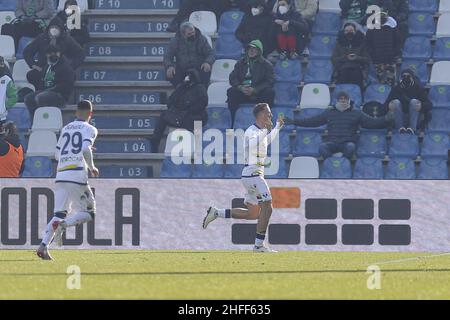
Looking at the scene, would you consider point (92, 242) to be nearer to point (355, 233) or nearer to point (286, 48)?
point (355, 233)

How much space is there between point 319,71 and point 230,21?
7.61 ft

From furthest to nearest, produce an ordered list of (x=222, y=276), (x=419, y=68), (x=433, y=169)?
(x=419, y=68)
(x=433, y=169)
(x=222, y=276)

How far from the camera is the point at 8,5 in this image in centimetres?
2744

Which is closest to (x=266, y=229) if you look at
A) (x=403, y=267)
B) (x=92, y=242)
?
(x=92, y=242)

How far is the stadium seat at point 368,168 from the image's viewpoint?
22.6 meters

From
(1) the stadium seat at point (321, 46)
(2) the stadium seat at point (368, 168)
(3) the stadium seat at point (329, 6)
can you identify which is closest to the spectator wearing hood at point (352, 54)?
(1) the stadium seat at point (321, 46)

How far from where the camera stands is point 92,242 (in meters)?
20.5

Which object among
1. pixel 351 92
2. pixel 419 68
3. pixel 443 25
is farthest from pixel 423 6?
pixel 351 92

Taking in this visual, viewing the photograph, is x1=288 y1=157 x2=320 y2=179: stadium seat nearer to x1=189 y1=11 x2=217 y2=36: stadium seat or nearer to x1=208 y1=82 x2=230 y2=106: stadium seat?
x1=208 y1=82 x2=230 y2=106: stadium seat

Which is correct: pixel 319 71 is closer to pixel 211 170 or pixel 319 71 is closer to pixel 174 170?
pixel 211 170

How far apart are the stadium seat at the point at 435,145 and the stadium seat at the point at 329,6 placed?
3686mm

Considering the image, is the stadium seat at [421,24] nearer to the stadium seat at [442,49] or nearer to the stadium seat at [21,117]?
the stadium seat at [442,49]

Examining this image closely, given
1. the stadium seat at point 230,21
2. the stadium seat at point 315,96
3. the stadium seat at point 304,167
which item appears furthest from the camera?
the stadium seat at point 230,21

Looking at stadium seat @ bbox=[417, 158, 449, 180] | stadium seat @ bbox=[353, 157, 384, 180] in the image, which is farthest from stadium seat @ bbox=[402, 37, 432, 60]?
stadium seat @ bbox=[353, 157, 384, 180]
